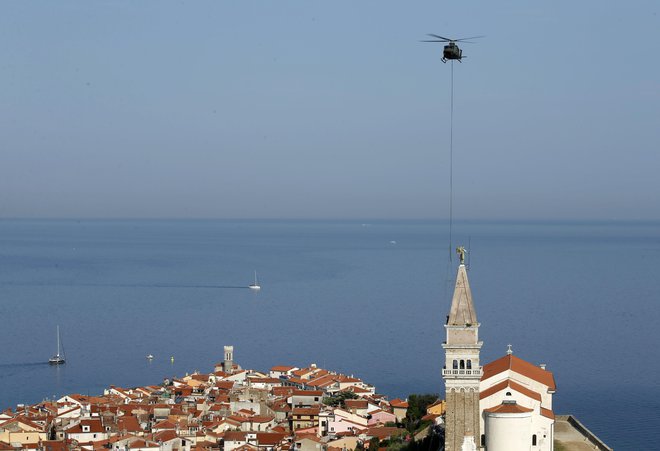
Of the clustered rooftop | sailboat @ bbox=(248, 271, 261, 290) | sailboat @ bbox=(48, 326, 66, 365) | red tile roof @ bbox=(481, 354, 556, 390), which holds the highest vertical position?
sailboat @ bbox=(248, 271, 261, 290)

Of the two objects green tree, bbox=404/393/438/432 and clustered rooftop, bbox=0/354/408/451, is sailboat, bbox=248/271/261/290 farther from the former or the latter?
green tree, bbox=404/393/438/432

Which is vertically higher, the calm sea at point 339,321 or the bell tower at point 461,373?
the calm sea at point 339,321

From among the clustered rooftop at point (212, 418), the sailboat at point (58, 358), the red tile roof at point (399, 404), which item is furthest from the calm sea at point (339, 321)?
the red tile roof at point (399, 404)

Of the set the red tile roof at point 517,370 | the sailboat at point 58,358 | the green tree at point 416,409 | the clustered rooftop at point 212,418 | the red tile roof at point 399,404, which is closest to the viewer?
the red tile roof at point 517,370

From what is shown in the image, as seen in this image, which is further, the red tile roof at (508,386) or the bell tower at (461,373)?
the red tile roof at (508,386)

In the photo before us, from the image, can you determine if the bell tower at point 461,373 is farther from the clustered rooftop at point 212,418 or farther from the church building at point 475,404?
the clustered rooftop at point 212,418

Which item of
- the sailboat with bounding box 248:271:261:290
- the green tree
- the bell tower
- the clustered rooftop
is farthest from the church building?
the sailboat with bounding box 248:271:261:290

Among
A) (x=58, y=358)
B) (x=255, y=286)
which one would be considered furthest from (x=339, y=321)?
(x=255, y=286)
